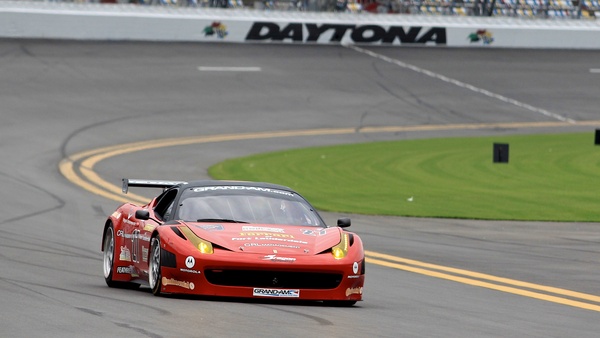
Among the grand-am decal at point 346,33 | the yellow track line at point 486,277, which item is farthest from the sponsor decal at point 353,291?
the grand-am decal at point 346,33

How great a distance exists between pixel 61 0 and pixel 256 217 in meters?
34.7

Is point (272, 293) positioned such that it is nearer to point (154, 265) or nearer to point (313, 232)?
point (313, 232)

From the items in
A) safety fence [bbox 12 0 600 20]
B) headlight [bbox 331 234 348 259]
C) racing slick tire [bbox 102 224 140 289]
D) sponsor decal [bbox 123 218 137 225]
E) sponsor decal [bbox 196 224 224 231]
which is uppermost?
sponsor decal [bbox 196 224 224 231]

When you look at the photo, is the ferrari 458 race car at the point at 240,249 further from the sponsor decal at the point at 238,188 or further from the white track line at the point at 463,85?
the white track line at the point at 463,85

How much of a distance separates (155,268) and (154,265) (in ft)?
0.18

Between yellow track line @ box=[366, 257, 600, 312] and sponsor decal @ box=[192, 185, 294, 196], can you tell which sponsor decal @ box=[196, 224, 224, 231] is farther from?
yellow track line @ box=[366, 257, 600, 312]

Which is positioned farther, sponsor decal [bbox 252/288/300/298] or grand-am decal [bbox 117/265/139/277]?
grand-am decal [bbox 117/265/139/277]

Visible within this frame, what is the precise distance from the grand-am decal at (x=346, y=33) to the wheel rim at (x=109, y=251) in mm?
34479

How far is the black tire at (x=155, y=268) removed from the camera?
11.2 metres

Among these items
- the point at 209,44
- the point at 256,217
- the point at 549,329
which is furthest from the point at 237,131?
the point at 549,329

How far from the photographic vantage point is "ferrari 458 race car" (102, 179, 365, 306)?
1092cm

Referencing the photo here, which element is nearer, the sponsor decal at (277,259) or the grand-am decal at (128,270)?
the sponsor decal at (277,259)

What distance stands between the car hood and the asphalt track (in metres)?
0.47

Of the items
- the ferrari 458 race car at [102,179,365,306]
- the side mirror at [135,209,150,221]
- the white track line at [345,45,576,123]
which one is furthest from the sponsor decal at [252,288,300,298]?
the white track line at [345,45,576,123]
